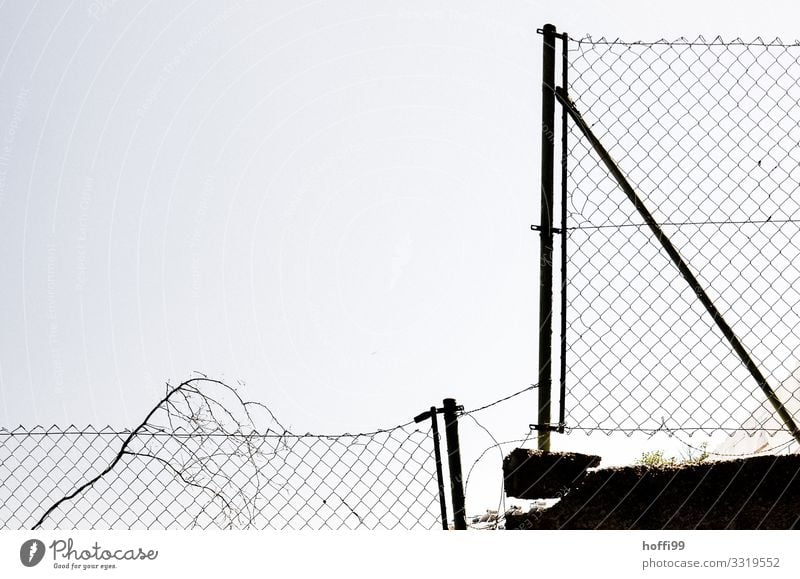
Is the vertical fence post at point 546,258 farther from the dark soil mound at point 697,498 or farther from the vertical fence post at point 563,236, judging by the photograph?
the dark soil mound at point 697,498

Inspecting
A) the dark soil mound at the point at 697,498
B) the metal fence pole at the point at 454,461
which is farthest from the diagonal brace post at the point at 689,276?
the metal fence pole at the point at 454,461

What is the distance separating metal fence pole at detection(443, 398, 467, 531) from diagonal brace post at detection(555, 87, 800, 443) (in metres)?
0.84

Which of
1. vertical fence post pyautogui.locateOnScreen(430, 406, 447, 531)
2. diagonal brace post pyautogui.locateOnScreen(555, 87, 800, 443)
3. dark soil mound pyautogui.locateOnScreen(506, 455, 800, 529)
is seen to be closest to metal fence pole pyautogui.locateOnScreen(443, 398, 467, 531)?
vertical fence post pyautogui.locateOnScreen(430, 406, 447, 531)

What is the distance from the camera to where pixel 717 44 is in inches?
103

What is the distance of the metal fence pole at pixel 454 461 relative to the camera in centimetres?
236

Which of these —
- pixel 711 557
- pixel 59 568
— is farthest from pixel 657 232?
pixel 59 568

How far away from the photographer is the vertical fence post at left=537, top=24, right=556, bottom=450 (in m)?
2.52

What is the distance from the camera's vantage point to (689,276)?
96.1 inches

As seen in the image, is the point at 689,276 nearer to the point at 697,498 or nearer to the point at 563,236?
the point at 563,236

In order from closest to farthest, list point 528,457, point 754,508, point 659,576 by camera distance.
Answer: point 659,576 → point 754,508 → point 528,457

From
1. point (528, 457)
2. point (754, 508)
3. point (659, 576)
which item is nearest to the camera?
point (659, 576)

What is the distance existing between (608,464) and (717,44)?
4.80ft

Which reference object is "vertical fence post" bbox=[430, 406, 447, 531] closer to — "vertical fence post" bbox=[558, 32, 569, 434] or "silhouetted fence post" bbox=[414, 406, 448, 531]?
"silhouetted fence post" bbox=[414, 406, 448, 531]

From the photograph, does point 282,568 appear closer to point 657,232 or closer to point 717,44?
point 657,232
